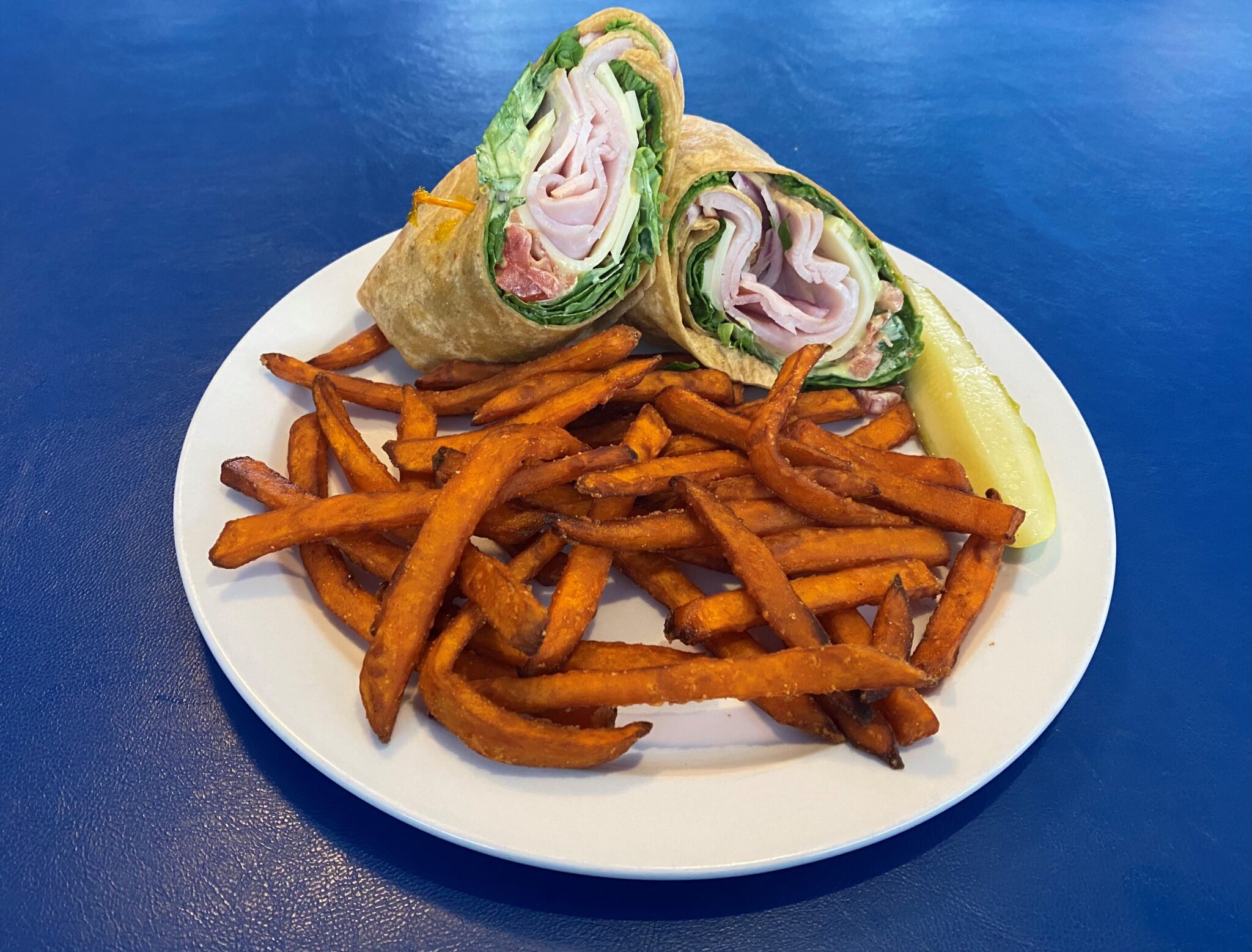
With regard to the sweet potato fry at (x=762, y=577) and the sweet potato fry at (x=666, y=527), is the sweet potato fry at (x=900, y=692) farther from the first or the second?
the sweet potato fry at (x=666, y=527)

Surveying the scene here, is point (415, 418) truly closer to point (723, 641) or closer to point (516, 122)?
point (516, 122)

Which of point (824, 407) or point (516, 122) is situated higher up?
point (516, 122)

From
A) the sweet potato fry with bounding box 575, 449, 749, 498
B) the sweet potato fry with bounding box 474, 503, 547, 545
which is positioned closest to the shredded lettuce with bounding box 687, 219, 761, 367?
the sweet potato fry with bounding box 575, 449, 749, 498

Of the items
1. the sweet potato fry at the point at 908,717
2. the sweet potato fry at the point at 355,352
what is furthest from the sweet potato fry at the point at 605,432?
the sweet potato fry at the point at 908,717

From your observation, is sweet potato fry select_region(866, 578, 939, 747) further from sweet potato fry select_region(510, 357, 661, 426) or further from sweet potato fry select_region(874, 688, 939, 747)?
sweet potato fry select_region(510, 357, 661, 426)

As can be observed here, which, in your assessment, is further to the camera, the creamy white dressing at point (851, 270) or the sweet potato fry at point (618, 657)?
the creamy white dressing at point (851, 270)

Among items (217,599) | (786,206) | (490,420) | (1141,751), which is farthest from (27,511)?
(1141,751)

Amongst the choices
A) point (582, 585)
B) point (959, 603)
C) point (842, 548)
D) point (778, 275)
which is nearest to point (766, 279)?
point (778, 275)
